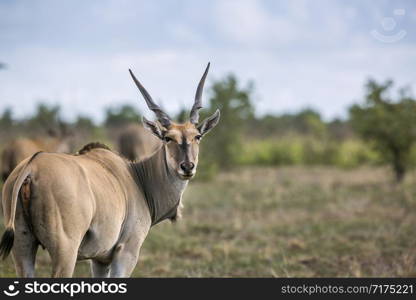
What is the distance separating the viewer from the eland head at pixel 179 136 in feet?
18.1

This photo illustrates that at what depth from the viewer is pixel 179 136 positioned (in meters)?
5.68

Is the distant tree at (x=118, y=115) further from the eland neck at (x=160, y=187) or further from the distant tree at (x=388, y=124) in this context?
the eland neck at (x=160, y=187)

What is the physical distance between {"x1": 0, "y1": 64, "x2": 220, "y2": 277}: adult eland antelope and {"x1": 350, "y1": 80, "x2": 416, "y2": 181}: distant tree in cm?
1157

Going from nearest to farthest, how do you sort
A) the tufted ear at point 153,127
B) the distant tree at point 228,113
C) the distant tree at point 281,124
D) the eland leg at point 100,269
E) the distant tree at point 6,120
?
the eland leg at point 100,269
the tufted ear at point 153,127
the distant tree at point 228,113
the distant tree at point 6,120
the distant tree at point 281,124

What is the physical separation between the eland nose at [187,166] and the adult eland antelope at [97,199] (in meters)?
0.01

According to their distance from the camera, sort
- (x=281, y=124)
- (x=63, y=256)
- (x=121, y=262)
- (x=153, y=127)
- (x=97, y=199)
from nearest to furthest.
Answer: (x=63, y=256)
(x=97, y=199)
(x=121, y=262)
(x=153, y=127)
(x=281, y=124)

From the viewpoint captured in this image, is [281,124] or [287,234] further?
[281,124]

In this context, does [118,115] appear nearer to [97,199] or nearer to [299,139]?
[299,139]

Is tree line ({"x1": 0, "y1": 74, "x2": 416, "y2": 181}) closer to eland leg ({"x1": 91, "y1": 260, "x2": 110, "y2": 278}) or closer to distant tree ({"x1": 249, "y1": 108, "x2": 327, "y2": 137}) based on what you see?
distant tree ({"x1": 249, "y1": 108, "x2": 327, "y2": 137})

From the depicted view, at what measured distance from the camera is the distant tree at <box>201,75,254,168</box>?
2123 cm

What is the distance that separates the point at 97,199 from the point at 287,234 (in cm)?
659

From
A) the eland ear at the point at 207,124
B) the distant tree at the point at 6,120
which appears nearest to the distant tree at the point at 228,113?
the distant tree at the point at 6,120

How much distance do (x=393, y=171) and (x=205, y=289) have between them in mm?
13045

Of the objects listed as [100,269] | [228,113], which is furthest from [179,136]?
[228,113]
